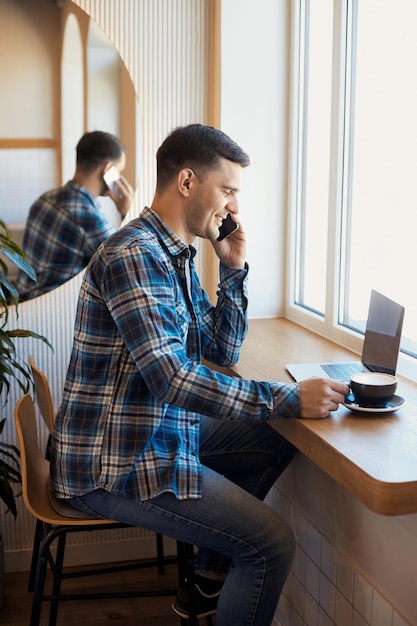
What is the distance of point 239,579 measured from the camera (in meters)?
1.73

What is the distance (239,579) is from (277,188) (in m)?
1.50

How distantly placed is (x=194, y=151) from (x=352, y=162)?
638 mm

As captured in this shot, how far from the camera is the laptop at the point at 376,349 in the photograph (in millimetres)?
1769

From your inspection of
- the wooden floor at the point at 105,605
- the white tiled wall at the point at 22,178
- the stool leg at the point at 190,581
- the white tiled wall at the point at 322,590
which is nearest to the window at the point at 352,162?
the white tiled wall at the point at 322,590

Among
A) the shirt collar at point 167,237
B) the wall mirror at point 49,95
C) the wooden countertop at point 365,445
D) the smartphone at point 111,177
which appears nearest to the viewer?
the wooden countertop at point 365,445

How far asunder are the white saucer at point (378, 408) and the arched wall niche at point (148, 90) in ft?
4.32

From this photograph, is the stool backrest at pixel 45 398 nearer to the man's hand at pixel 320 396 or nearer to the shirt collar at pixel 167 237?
the shirt collar at pixel 167 237

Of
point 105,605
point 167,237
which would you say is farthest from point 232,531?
point 105,605

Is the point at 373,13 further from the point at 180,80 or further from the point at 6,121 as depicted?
the point at 6,121

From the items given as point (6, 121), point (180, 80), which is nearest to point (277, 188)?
point (180, 80)

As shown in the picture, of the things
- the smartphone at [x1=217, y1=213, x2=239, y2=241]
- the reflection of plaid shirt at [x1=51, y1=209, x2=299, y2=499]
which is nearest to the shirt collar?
the reflection of plaid shirt at [x1=51, y1=209, x2=299, y2=499]

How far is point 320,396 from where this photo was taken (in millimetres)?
1655

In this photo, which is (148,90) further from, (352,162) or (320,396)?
(320,396)

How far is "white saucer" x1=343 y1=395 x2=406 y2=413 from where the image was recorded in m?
1.64
